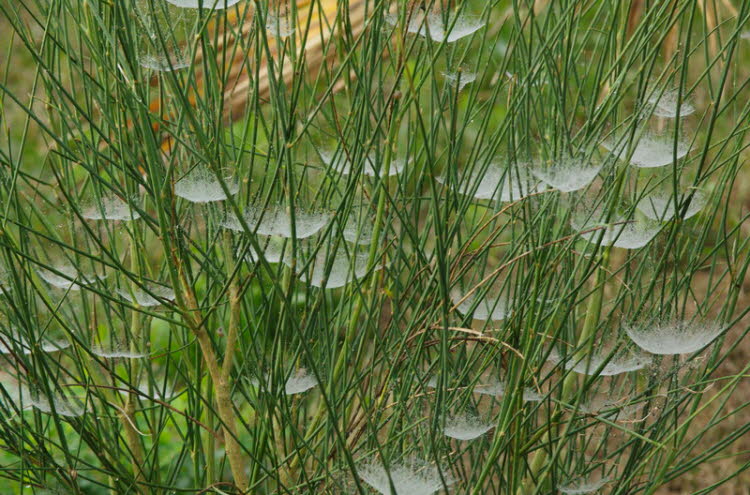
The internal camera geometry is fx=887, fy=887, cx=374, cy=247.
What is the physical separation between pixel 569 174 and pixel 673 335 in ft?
0.67

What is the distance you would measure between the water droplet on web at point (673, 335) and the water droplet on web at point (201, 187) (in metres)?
0.41

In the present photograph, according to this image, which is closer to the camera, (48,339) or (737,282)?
(737,282)

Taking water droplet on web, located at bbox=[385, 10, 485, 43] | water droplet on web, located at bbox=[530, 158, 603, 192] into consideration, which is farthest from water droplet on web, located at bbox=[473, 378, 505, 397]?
water droplet on web, located at bbox=[385, 10, 485, 43]

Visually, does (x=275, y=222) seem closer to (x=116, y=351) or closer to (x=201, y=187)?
(x=201, y=187)

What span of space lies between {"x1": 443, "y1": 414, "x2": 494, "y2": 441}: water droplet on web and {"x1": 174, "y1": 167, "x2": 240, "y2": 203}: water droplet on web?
31 cm

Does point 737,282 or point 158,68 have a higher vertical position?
point 158,68

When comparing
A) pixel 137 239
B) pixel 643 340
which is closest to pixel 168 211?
pixel 137 239

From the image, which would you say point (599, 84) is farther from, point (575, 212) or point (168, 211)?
point (168, 211)

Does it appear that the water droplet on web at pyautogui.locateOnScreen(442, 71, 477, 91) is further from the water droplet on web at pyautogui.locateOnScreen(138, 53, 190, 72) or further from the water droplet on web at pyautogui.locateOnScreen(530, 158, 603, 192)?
the water droplet on web at pyautogui.locateOnScreen(138, 53, 190, 72)

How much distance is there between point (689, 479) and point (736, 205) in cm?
90

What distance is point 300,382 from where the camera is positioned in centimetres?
95

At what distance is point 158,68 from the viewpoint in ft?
2.83

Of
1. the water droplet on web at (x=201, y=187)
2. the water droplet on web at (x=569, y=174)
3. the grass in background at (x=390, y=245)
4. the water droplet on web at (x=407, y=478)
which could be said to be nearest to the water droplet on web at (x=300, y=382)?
the grass in background at (x=390, y=245)

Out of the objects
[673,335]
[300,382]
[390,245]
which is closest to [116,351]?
[300,382]
